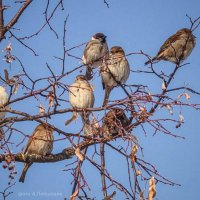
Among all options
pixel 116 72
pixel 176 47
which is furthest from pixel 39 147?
pixel 176 47

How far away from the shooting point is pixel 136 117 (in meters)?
3.49

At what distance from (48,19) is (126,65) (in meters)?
4.13

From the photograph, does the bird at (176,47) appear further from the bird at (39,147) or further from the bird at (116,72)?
the bird at (39,147)

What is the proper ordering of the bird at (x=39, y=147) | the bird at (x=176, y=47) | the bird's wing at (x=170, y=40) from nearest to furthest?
the bird at (x=39, y=147) < the bird at (x=176, y=47) < the bird's wing at (x=170, y=40)

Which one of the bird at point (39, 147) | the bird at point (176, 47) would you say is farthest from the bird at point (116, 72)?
the bird at point (39, 147)

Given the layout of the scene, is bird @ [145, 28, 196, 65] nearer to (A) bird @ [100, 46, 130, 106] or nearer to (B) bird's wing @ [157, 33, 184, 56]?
(B) bird's wing @ [157, 33, 184, 56]

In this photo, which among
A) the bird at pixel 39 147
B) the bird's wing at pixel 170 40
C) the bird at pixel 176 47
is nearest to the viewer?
the bird at pixel 39 147

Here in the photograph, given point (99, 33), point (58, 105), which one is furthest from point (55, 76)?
point (99, 33)

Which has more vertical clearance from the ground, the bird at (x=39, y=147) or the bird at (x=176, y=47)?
the bird at (x=176, y=47)

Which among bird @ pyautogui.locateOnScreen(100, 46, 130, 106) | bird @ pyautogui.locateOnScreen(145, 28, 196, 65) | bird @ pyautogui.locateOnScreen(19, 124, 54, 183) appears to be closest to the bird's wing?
bird @ pyautogui.locateOnScreen(145, 28, 196, 65)

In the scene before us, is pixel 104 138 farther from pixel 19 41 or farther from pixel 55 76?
pixel 19 41

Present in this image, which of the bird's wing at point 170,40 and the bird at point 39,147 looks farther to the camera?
the bird's wing at point 170,40

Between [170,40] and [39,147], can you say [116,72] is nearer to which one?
[170,40]

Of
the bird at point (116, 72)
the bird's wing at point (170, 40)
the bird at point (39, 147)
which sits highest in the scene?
the bird's wing at point (170, 40)
